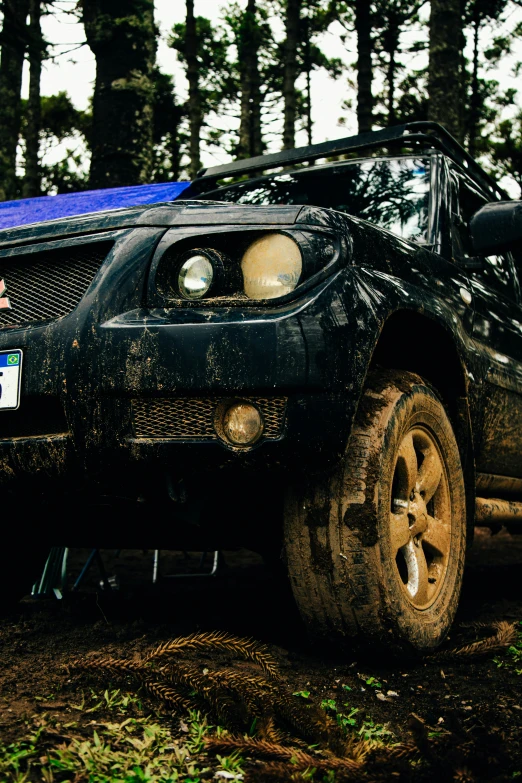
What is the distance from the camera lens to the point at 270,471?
6.97ft

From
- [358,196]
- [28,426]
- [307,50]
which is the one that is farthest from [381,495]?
[307,50]

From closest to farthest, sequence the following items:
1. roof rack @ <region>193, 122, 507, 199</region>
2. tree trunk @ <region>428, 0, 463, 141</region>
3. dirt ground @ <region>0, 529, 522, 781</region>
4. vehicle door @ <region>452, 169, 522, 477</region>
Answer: dirt ground @ <region>0, 529, 522, 781</region> < vehicle door @ <region>452, 169, 522, 477</region> < roof rack @ <region>193, 122, 507, 199</region> < tree trunk @ <region>428, 0, 463, 141</region>

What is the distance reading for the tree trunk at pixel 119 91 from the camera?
7469mm

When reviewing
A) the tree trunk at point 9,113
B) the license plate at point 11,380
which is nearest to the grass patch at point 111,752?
the license plate at point 11,380

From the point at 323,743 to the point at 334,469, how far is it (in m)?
0.72

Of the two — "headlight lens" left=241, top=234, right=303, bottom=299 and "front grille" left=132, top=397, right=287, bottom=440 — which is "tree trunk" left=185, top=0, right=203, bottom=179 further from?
"front grille" left=132, top=397, right=287, bottom=440

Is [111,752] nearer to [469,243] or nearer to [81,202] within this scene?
[469,243]

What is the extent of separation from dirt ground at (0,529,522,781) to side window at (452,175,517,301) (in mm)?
1483

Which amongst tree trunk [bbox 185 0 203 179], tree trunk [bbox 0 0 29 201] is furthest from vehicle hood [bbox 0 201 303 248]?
tree trunk [bbox 185 0 203 179]

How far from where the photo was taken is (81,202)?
4047 millimetres

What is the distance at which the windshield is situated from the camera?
3334 mm

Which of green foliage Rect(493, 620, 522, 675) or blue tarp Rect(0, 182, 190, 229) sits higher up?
blue tarp Rect(0, 182, 190, 229)

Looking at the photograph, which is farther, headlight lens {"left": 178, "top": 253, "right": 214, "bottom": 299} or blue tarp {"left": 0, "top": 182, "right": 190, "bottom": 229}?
blue tarp {"left": 0, "top": 182, "right": 190, "bottom": 229}

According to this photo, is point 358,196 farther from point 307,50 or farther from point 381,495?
point 307,50
